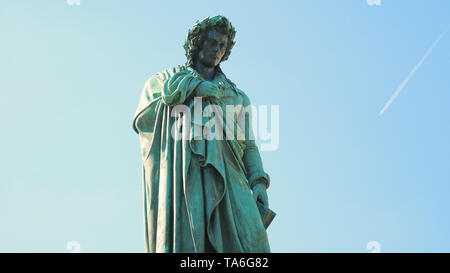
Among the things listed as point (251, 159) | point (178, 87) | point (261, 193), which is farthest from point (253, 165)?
point (178, 87)

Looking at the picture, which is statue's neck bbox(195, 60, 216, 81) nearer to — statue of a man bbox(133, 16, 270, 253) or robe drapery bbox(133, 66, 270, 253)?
statue of a man bbox(133, 16, 270, 253)

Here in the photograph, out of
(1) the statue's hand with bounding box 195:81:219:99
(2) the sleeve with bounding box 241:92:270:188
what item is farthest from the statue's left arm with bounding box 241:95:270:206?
(1) the statue's hand with bounding box 195:81:219:99

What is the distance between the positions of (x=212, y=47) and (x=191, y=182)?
2694 millimetres

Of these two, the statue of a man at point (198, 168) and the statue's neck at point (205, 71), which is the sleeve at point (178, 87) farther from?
the statue's neck at point (205, 71)

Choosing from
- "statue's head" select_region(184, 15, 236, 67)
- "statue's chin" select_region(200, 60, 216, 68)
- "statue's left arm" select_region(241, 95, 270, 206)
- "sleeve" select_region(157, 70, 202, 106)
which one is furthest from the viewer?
"statue's chin" select_region(200, 60, 216, 68)

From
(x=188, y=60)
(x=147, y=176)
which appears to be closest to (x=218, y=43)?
(x=188, y=60)

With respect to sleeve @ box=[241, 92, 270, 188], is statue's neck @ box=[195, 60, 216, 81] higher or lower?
higher

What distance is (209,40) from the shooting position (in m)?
14.0

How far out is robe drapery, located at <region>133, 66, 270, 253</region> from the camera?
11914 millimetres

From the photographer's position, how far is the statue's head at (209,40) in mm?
13977

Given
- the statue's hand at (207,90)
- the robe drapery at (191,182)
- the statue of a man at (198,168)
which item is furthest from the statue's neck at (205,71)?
the statue's hand at (207,90)

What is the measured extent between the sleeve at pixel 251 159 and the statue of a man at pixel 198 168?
15 millimetres
